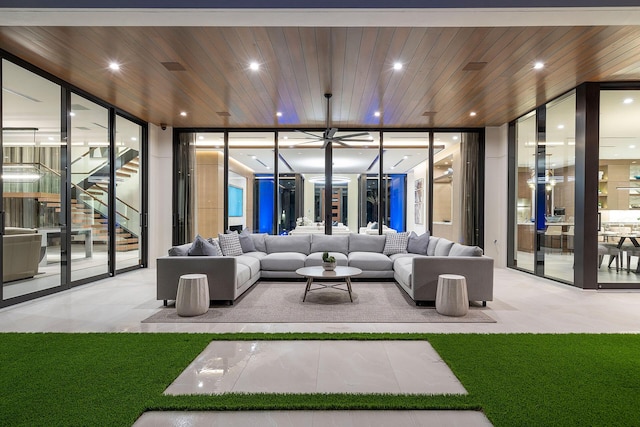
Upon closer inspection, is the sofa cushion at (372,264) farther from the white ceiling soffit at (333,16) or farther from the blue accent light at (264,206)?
the white ceiling soffit at (333,16)

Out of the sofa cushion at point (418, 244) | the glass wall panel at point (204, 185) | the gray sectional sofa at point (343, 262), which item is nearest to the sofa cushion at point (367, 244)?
the gray sectional sofa at point (343, 262)

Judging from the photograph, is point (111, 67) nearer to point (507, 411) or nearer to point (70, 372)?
point (70, 372)

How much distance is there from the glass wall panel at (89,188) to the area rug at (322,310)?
2.78 meters

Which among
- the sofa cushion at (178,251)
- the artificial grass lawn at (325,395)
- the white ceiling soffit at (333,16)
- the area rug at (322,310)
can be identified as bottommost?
the area rug at (322,310)

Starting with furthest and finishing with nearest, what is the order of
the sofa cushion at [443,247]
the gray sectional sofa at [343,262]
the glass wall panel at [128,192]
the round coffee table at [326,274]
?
the glass wall panel at [128,192] < the sofa cushion at [443,247] < the round coffee table at [326,274] < the gray sectional sofa at [343,262]

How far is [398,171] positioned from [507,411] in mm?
8031

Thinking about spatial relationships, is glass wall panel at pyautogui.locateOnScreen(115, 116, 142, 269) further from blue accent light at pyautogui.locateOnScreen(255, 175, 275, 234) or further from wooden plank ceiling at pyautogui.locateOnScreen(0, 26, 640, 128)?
blue accent light at pyautogui.locateOnScreen(255, 175, 275, 234)

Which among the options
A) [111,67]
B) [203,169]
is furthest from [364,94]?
[203,169]

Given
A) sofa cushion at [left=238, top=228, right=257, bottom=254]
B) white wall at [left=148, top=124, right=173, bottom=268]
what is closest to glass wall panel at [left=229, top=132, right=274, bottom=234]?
white wall at [left=148, top=124, right=173, bottom=268]

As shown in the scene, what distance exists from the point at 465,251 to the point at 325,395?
3.22 metres

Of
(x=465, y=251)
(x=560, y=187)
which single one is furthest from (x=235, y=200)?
(x=560, y=187)

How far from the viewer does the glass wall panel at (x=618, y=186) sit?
5.68m

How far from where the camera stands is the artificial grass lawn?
2.20 m

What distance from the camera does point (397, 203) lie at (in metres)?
9.27
